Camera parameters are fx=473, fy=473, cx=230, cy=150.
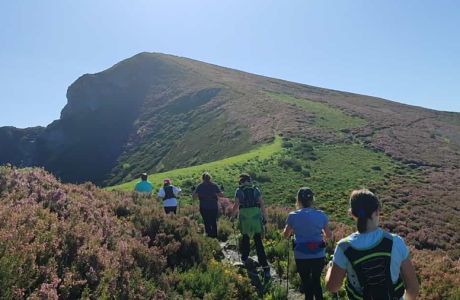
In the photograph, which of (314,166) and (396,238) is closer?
(396,238)

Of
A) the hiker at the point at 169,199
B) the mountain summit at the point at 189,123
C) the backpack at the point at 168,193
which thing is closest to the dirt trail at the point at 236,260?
the hiker at the point at 169,199

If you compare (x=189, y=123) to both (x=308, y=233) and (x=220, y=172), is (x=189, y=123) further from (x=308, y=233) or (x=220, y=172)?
(x=308, y=233)

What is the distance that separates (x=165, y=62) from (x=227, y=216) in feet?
329

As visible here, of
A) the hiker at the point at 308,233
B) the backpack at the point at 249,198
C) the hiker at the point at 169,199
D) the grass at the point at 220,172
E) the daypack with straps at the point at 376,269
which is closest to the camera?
the daypack with straps at the point at 376,269

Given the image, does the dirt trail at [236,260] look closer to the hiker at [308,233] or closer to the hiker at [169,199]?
the hiker at [308,233]

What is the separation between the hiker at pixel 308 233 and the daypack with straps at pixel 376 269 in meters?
3.24

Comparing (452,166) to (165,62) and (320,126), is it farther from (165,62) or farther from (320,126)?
(165,62)

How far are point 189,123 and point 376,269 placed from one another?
77518mm

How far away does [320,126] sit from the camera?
59.2 metres

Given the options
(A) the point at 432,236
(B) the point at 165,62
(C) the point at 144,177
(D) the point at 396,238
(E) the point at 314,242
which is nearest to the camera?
(D) the point at 396,238

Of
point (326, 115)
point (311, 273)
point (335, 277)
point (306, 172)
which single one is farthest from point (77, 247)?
point (326, 115)

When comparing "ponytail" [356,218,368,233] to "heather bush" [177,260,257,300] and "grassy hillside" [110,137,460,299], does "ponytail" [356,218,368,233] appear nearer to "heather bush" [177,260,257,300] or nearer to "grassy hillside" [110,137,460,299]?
"heather bush" [177,260,257,300]

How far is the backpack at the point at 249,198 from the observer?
11.5 metres

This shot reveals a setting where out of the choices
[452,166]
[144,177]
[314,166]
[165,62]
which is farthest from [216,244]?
[165,62]
